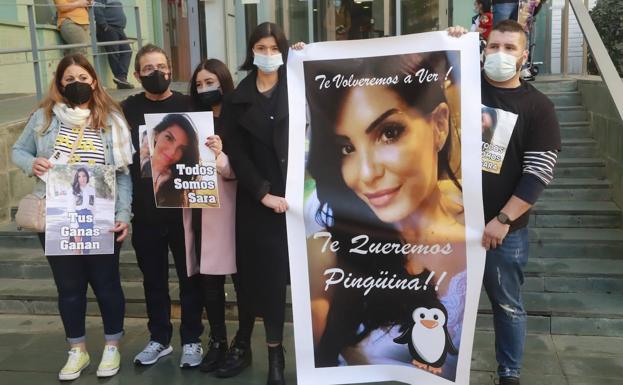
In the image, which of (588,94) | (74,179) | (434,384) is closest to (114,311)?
(74,179)

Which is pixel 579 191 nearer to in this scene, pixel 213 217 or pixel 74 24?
pixel 213 217

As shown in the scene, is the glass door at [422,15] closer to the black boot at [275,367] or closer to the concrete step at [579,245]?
the concrete step at [579,245]

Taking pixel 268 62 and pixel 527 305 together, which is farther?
pixel 527 305

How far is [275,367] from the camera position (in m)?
3.37

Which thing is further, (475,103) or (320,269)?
(320,269)

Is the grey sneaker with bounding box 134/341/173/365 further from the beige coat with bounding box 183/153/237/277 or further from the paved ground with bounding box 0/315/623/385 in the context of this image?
the beige coat with bounding box 183/153/237/277

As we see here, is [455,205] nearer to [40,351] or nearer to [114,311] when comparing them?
[114,311]

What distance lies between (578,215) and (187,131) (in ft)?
10.9

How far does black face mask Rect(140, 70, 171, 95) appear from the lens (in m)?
3.35

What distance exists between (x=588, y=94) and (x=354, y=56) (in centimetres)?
393

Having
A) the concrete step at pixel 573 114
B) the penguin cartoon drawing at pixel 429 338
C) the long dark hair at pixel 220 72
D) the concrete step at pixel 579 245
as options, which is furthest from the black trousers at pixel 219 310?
the concrete step at pixel 573 114

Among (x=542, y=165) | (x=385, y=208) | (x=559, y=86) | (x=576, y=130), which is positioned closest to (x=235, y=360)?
(x=385, y=208)

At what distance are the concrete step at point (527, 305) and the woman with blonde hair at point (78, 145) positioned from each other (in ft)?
4.05

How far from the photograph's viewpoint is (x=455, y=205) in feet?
9.52
